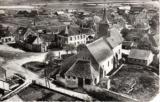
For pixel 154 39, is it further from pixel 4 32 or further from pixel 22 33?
pixel 4 32

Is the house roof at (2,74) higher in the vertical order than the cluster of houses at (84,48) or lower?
lower

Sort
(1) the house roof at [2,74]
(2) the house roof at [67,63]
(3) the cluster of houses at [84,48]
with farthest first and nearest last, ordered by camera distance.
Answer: (2) the house roof at [67,63], (1) the house roof at [2,74], (3) the cluster of houses at [84,48]

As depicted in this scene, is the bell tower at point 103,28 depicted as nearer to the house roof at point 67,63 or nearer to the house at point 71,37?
the house at point 71,37

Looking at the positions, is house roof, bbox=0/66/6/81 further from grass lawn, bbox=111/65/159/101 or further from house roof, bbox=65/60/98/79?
grass lawn, bbox=111/65/159/101

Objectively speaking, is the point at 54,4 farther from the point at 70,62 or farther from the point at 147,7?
the point at 147,7

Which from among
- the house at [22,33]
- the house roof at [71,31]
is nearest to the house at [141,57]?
the house roof at [71,31]

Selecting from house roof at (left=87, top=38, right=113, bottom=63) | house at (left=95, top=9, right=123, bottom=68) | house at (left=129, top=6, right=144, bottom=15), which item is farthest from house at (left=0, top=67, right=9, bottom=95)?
house at (left=129, top=6, right=144, bottom=15)

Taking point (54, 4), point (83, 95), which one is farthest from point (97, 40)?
point (83, 95)
